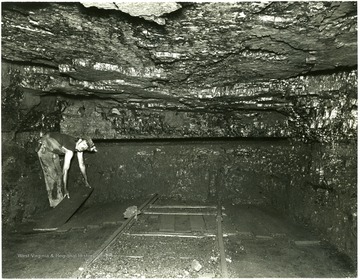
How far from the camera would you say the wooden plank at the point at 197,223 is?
3995 mm

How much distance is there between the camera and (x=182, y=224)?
13.9 feet

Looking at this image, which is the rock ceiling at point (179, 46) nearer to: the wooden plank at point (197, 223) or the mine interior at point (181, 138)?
the mine interior at point (181, 138)

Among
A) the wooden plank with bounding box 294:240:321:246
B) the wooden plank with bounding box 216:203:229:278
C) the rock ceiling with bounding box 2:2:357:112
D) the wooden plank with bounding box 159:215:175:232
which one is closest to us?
the rock ceiling with bounding box 2:2:357:112

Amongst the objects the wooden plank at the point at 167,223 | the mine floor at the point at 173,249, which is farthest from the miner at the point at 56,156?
the wooden plank at the point at 167,223

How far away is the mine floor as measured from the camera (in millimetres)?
2871

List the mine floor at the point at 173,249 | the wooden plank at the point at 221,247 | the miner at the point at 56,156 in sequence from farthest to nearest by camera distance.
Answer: the miner at the point at 56,156 < the mine floor at the point at 173,249 < the wooden plank at the point at 221,247

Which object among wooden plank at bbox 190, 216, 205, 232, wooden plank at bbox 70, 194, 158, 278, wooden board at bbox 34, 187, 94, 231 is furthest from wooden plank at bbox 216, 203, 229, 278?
wooden board at bbox 34, 187, 94, 231

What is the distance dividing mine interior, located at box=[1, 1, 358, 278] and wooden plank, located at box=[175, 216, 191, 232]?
0.05m

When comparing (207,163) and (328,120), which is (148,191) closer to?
(207,163)

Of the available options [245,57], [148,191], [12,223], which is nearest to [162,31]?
[245,57]

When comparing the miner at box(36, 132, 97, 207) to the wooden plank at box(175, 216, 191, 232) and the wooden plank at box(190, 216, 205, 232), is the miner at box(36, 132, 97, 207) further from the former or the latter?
the wooden plank at box(190, 216, 205, 232)

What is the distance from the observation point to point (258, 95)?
4137mm

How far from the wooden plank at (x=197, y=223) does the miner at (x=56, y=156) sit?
2.19m

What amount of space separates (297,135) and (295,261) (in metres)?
2.31
